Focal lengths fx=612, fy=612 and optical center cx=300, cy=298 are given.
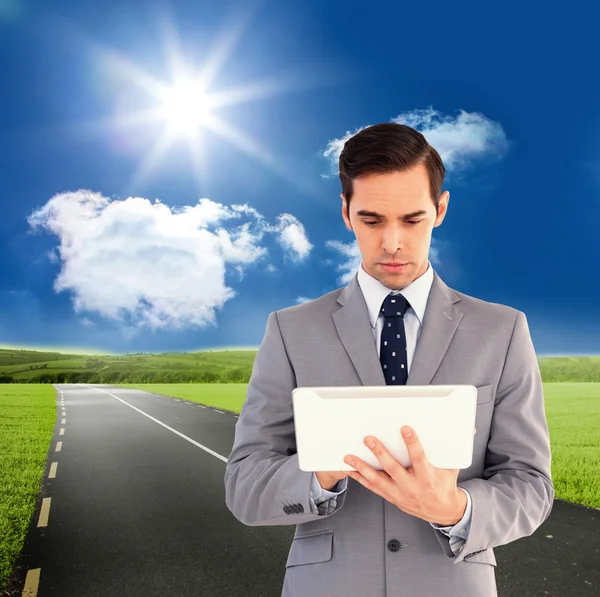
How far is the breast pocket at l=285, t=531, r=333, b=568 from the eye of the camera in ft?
6.72

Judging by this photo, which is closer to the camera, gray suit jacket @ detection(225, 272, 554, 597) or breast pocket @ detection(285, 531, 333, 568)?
gray suit jacket @ detection(225, 272, 554, 597)

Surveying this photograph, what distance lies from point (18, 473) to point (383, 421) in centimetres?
Result: 1213

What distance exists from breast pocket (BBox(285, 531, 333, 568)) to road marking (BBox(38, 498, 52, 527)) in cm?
712

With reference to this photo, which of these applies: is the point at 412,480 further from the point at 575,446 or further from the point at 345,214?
the point at 575,446

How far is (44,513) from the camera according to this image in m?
8.72

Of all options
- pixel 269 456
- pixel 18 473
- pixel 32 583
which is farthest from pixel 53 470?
pixel 269 456

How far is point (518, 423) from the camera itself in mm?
2084

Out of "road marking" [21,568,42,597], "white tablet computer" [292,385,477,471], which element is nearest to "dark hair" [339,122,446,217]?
"white tablet computer" [292,385,477,471]

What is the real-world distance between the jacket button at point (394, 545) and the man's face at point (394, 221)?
868mm

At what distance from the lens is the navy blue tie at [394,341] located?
2131 mm

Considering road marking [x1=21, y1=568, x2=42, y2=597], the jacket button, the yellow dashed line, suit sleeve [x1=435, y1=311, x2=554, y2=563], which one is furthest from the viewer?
the yellow dashed line

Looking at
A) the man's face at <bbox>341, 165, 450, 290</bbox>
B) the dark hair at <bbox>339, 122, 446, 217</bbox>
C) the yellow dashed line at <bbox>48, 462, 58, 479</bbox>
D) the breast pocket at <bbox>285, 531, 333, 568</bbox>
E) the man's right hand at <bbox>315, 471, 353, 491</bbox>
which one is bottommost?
the yellow dashed line at <bbox>48, 462, 58, 479</bbox>

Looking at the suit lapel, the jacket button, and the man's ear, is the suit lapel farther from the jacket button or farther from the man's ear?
the jacket button

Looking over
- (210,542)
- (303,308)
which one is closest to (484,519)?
(303,308)
